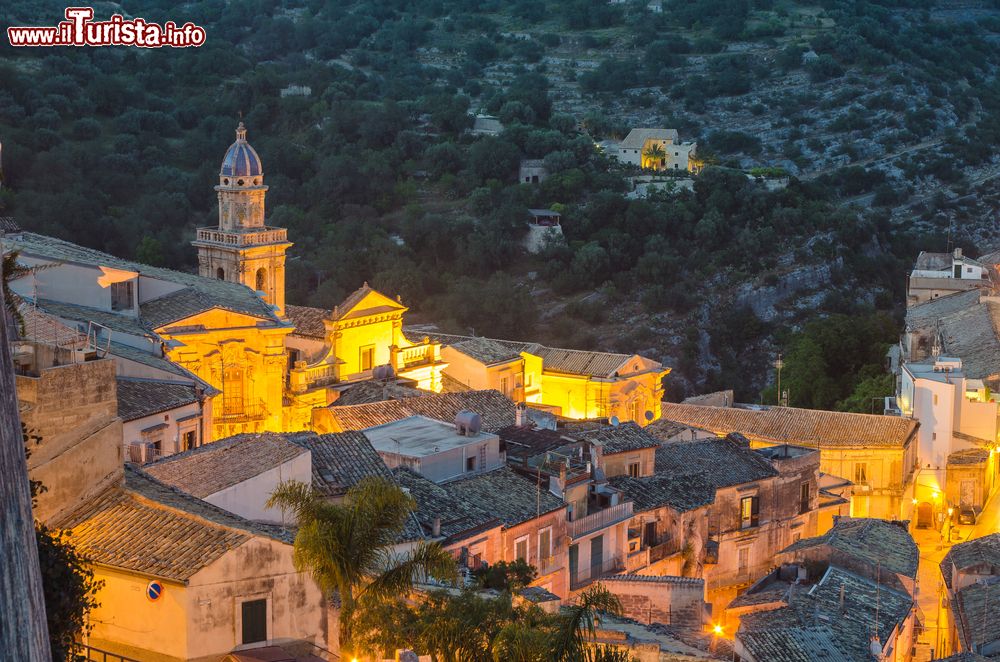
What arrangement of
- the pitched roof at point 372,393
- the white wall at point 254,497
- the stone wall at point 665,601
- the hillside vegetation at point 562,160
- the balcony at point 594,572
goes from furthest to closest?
the hillside vegetation at point 562,160, the pitched roof at point 372,393, the balcony at point 594,572, the stone wall at point 665,601, the white wall at point 254,497

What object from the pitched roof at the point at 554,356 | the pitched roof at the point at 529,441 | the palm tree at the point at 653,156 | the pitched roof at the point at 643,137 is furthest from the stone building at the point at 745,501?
the pitched roof at the point at 643,137

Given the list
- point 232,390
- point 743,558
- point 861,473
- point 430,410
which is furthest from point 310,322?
point 861,473

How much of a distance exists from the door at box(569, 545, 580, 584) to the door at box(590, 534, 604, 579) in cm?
43

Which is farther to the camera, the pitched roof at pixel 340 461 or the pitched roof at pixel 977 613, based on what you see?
the pitched roof at pixel 977 613

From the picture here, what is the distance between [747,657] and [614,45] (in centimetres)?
10433

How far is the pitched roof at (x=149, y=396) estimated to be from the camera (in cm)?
2311

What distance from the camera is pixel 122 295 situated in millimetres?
29969

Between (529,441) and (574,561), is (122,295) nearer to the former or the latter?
(529,441)

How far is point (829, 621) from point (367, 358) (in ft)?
62.6

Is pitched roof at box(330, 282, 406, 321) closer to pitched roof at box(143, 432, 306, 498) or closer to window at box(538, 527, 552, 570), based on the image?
window at box(538, 527, 552, 570)

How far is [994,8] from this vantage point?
141500 millimetres

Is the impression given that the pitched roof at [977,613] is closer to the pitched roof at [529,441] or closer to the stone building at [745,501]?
the stone building at [745,501]

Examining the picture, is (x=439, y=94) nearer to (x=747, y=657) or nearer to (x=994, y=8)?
(x=994, y=8)

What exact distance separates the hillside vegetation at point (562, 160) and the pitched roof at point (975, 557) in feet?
64.5
